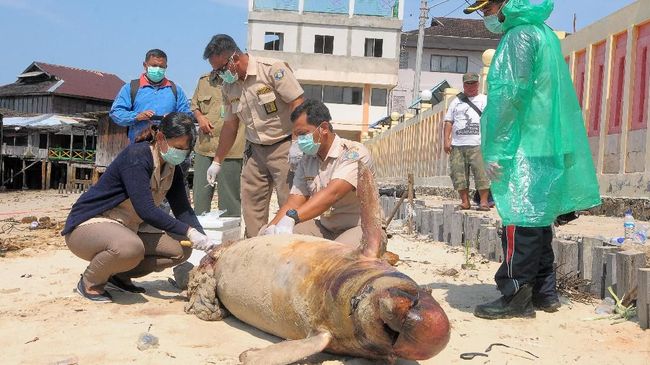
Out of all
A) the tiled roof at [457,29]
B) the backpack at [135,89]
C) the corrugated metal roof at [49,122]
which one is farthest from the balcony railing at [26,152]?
the backpack at [135,89]

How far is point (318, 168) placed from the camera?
14.2 feet

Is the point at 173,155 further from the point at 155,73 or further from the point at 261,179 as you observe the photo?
the point at 155,73

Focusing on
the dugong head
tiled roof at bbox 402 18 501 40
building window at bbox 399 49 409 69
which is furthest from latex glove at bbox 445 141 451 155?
building window at bbox 399 49 409 69

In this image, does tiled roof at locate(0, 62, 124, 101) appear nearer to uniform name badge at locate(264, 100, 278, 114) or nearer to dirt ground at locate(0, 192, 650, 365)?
uniform name badge at locate(264, 100, 278, 114)

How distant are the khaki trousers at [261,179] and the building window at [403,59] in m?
33.8

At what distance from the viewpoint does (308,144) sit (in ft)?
13.7

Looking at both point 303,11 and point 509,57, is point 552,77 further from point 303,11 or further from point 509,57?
point 303,11

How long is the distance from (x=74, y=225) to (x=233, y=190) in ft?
7.48

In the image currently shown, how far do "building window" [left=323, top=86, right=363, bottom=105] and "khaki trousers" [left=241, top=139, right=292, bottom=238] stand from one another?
30186 mm

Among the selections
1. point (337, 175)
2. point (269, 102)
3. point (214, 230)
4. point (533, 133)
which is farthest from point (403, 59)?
point (533, 133)

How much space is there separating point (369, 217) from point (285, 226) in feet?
3.17

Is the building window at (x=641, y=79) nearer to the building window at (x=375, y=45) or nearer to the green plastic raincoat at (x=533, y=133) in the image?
the green plastic raincoat at (x=533, y=133)

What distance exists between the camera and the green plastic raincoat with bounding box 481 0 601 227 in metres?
3.64

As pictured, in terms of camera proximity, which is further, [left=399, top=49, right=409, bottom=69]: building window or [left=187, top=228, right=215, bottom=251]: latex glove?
[left=399, top=49, right=409, bottom=69]: building window
